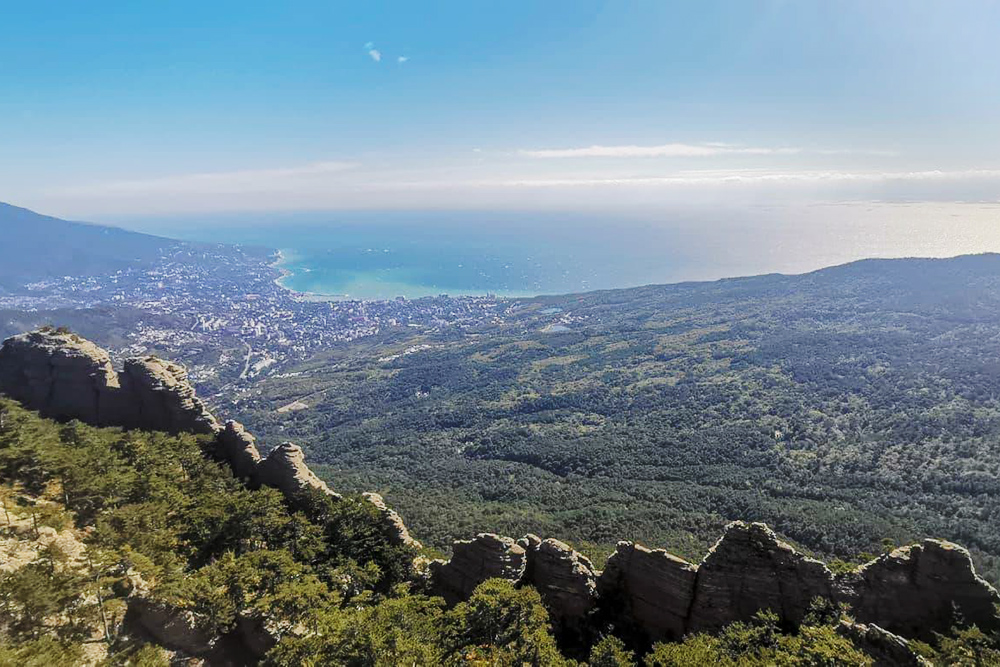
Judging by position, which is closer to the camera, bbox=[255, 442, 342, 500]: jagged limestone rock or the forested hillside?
bbox=[255, 442, 342, 500]: jagged limestone rock

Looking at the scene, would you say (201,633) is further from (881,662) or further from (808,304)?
(808,304)

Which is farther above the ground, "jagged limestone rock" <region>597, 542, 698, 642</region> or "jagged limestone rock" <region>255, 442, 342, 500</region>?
"jagged limestone rock" <region>255, 442, 342, 500</region>

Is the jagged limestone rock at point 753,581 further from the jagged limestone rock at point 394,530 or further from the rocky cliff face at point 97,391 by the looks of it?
the rocky cliff face at point 97,391

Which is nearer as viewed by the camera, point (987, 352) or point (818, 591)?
point (818, 591)

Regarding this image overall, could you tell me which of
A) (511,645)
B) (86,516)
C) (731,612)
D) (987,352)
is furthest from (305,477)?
(987,352)

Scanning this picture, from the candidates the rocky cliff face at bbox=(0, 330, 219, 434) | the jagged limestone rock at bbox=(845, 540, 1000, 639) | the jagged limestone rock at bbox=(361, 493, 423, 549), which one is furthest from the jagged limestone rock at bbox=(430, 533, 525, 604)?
the rocky cliff face at bbox=(0, 330, 219, 434)

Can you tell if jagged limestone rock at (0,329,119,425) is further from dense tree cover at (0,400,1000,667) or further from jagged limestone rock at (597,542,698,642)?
jagged limestone rock at (597,542,698,642)

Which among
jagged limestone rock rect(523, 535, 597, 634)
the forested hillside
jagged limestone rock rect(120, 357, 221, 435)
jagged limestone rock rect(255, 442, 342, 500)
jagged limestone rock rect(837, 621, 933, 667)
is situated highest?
jagged limestone rock rect(120, 357, 221, 435)

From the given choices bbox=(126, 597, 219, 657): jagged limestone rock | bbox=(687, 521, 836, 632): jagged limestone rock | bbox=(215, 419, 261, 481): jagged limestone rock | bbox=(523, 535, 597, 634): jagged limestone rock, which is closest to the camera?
bbox=(126, 597, 219, 657): jagged limestone rock
